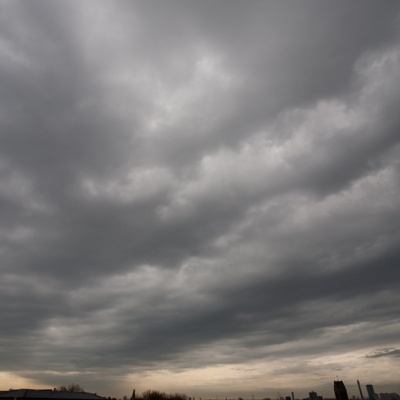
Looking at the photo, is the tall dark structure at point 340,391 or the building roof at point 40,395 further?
the building roof at point 40,395

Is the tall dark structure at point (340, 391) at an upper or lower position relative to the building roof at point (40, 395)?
lower

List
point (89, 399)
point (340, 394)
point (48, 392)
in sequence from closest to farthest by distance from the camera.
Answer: point (340, 394)
point (48, 392)
point (89, 399)

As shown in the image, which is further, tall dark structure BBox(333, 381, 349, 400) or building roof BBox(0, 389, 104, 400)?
building roof BBox(0, 389, 104, 400)

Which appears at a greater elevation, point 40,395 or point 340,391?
point 40,395

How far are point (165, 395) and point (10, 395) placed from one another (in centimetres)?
4564

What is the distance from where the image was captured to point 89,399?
114m

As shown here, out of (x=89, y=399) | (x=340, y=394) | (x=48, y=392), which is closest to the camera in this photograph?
(x=340, y=394)

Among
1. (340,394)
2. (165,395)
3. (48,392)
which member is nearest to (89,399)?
(48,392)

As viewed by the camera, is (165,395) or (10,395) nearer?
(10,395)

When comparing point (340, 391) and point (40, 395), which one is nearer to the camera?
point (340, 391)

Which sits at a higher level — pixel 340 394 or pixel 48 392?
pixel 48 392

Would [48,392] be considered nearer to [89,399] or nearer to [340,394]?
[89,399]

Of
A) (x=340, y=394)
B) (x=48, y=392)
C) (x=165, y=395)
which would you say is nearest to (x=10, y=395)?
(x=48, y=392)

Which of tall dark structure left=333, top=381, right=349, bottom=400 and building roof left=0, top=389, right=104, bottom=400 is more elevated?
building roof left=0, top=389, right=104, bottom=400
